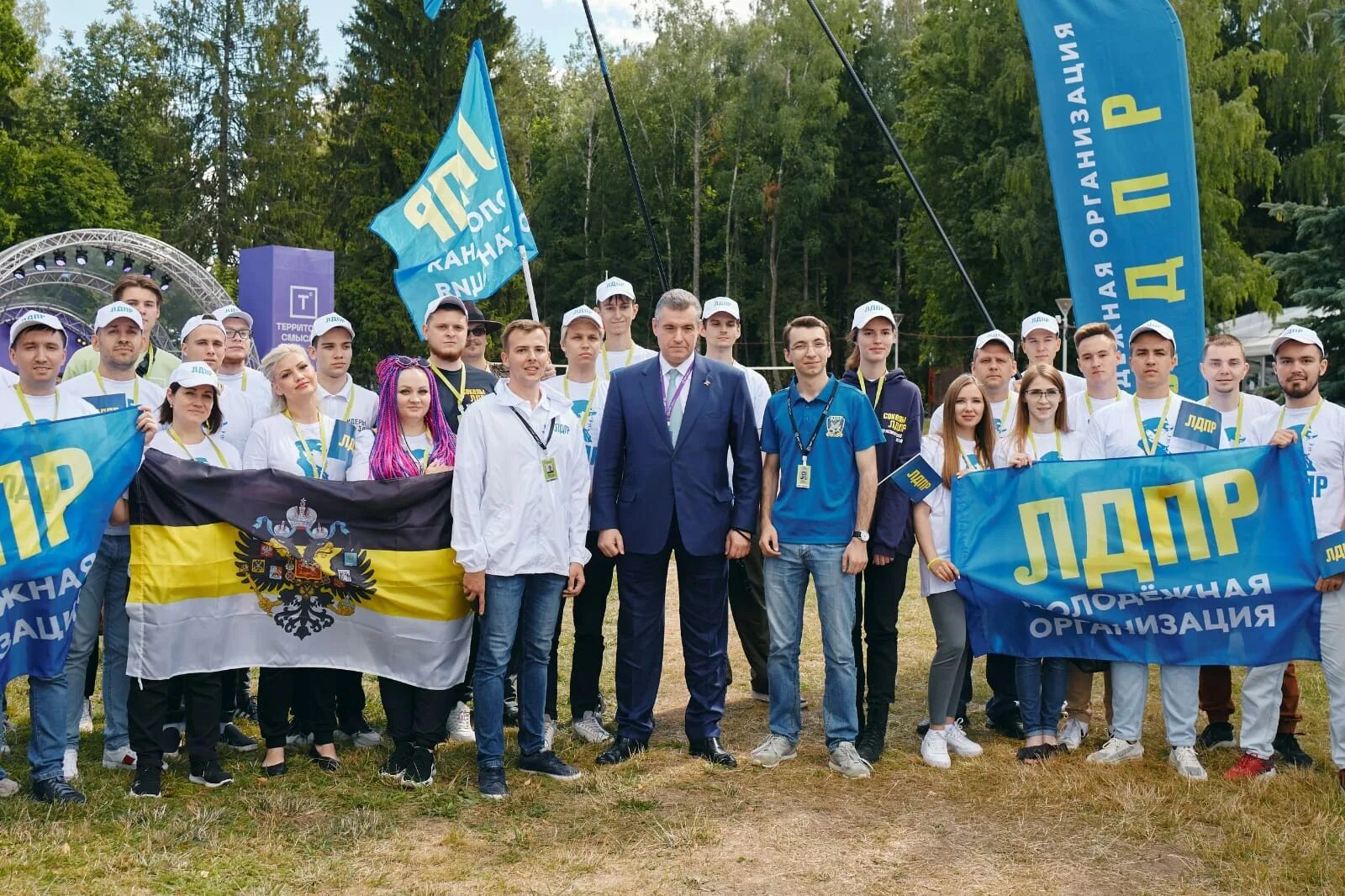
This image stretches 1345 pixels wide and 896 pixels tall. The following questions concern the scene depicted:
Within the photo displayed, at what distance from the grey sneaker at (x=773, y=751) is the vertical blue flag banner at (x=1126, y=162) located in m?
3.47

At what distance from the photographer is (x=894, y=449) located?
19.6ft

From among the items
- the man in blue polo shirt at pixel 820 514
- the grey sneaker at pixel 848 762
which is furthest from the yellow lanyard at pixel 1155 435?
the grey sneaker at pixel 848 762

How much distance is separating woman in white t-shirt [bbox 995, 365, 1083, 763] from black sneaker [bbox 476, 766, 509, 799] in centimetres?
256

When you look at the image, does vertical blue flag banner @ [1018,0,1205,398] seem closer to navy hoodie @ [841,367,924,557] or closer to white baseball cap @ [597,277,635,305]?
navy hoodie @ [841,367,924,557]

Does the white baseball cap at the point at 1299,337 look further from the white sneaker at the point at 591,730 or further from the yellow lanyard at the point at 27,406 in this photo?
the yellow lanyard at the point at 27,406

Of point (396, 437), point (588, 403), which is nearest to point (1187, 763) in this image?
point (588, 403)


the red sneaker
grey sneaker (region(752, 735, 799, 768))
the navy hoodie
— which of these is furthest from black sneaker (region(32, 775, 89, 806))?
the red sneaker

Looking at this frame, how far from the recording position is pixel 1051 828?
489 centimetres

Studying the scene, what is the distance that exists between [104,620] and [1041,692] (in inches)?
182

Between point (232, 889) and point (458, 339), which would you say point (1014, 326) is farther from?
point (232, 889)

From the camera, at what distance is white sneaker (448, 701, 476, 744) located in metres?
6.34

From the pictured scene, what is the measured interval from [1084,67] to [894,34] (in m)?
43.2

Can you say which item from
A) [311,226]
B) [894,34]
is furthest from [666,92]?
[311,226]

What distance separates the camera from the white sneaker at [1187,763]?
18.1 feet
